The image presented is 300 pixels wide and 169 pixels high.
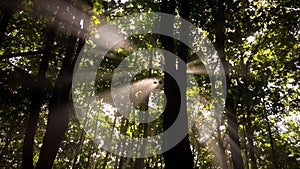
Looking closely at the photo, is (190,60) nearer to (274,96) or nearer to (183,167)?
(274,96)

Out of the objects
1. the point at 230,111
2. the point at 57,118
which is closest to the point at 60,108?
the point at 57,118

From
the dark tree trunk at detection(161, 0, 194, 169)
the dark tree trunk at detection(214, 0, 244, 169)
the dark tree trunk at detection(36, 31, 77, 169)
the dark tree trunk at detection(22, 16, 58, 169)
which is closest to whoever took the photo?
the dark tree trunk at detection(161, 0, 194, 169)

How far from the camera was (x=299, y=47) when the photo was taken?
51.2ft

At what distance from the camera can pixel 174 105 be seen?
6.77 metres

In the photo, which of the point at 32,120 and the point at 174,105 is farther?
the point at 32,120

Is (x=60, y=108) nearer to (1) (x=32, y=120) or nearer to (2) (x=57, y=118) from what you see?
(2) (x=57, y=118)

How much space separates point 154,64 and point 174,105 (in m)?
14.9

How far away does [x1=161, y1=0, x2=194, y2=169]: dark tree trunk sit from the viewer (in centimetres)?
608

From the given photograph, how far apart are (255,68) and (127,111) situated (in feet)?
48.5

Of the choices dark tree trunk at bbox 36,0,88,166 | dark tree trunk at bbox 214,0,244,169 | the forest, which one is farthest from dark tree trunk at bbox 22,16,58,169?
dark tree trunk at bbox 214,0,244,169

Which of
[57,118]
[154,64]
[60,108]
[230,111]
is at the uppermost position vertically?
[154,64]

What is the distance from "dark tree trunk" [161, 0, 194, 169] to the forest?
0.03 meters

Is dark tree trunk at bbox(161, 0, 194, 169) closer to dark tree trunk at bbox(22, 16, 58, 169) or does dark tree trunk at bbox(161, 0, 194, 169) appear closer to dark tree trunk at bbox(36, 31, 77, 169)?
dark tree trunk at bbox(36, 31, 77, 169)

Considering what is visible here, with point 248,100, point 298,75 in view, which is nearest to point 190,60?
point 248,100
